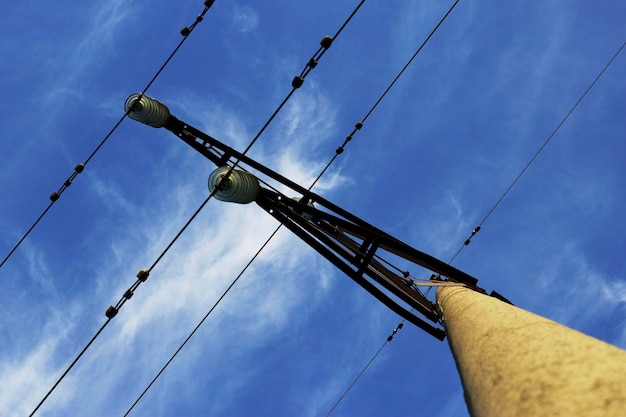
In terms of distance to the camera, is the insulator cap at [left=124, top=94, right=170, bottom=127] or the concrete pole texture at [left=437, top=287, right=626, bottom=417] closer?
the concrete pole texture at [left=437, top=287, right=626, bottom=417]

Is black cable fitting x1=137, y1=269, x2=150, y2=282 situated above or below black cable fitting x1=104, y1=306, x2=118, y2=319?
above

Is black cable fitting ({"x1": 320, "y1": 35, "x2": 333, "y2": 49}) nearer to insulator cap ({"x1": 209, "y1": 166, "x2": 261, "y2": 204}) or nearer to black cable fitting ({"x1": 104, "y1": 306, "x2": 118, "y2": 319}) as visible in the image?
insulator cap ({"x1": 209, "y1": 166, "x2": 261, "y2": 204})

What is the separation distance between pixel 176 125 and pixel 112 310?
5468 millimetres

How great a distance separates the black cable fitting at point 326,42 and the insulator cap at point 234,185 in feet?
9.85

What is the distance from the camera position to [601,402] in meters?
2.11

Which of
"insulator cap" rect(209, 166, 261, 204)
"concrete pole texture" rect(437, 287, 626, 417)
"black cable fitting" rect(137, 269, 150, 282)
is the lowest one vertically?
"concrete pole texture" rect(437, 287, 626, 417)

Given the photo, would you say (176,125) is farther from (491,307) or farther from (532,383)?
(532,383)

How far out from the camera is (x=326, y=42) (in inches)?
344

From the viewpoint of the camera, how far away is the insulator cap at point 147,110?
11.6 m

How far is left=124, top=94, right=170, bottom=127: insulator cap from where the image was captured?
11.6 meters

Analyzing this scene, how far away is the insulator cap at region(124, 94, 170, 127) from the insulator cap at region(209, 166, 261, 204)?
3555 mm

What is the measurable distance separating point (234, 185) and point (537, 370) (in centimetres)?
741

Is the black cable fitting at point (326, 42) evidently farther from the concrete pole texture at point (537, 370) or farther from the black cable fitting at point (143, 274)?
the concrete pole texture at point (537, 370)

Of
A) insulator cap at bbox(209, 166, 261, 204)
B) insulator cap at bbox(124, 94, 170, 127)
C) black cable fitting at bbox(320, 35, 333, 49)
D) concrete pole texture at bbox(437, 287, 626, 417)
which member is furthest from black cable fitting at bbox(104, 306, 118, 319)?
concrete pole texture at bbox(437, 287, 626, 417)
